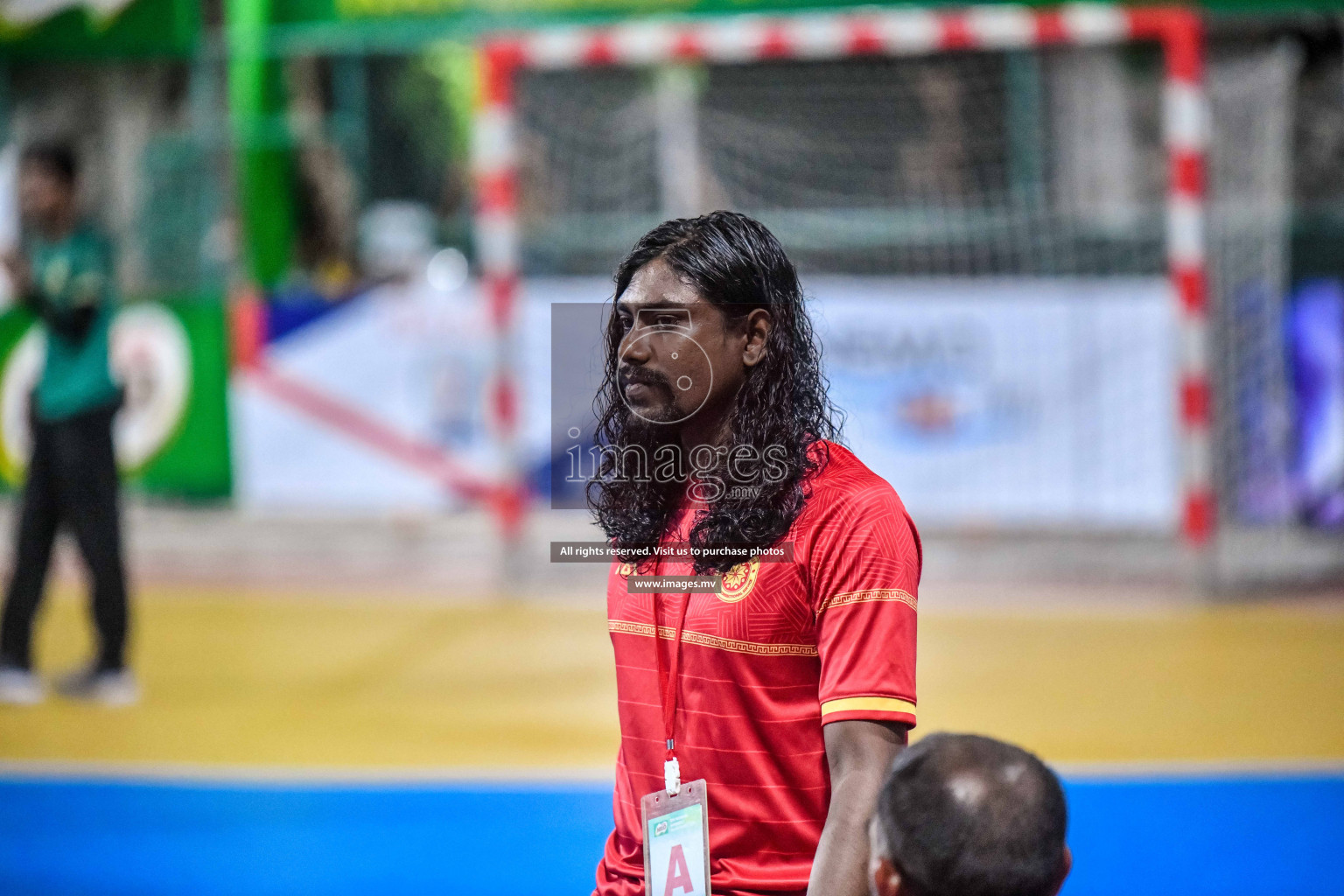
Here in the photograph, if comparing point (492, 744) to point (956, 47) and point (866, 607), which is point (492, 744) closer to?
point (866, 607)

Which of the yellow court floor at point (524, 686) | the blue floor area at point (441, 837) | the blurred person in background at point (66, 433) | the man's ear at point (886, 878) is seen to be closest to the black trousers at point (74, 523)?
the blurred person in background at point (66, 433)

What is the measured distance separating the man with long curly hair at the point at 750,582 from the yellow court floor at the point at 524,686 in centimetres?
313

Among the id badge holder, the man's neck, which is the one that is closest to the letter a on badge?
the id badge holder

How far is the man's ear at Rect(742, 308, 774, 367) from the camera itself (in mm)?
2051

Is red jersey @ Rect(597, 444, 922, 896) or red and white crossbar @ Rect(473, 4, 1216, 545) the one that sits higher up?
red and white crossbar @ Rect(473, 4, 1216, 545)

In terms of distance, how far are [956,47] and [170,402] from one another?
6158 millimetres

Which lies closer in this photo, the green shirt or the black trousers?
the green shirt

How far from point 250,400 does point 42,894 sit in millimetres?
6387

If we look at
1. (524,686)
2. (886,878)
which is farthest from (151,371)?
(886,878)

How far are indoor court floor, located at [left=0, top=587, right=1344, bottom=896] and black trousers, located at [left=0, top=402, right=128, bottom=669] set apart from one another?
1.08ft

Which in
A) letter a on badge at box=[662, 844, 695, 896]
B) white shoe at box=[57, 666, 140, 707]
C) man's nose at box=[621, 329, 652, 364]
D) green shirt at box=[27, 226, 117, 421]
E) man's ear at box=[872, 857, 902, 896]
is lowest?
white shoe at box=[57, 666, 140, 707]

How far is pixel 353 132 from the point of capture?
13734 millimetres

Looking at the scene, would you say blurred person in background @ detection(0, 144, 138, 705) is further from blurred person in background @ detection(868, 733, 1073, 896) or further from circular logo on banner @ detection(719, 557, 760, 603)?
blurred person in background @ detection(868, 733, 1073, 896)

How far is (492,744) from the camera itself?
5418mm
